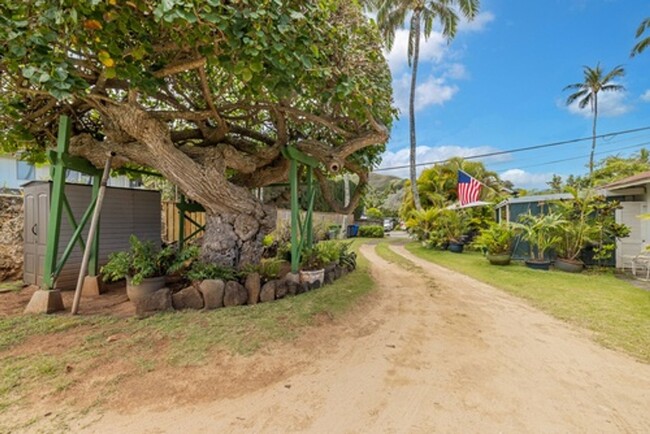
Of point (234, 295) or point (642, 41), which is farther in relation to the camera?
point (642, 41)

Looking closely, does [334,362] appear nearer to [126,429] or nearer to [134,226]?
[126,429]

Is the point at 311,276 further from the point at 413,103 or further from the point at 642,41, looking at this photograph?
the point at 642,41

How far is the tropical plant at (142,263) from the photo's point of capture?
3.79 metres

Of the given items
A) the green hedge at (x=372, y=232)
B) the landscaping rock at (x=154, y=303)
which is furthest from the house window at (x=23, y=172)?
the green hedge at (x=372, y=232)

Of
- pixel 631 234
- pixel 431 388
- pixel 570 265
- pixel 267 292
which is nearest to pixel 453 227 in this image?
pixel 570 265

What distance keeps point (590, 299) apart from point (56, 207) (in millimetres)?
8129

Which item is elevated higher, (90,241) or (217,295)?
(90,241)

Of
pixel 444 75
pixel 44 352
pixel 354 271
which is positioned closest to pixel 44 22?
pixel 44 352

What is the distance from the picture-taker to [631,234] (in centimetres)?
746

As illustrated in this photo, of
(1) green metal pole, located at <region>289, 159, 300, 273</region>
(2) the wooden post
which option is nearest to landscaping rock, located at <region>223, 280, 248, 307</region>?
(1) green metal pole, located at <region>289, 159, 300, 273</region>

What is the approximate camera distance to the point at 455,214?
446 inches

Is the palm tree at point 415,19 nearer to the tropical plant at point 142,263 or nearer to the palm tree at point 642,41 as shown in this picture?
the palm tree at point 642,41

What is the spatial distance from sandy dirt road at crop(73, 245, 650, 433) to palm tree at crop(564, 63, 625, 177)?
883 inches

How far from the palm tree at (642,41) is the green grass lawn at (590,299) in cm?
1389
